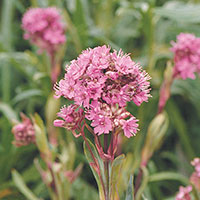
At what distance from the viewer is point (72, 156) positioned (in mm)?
1602

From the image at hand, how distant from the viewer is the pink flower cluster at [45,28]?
1687mm

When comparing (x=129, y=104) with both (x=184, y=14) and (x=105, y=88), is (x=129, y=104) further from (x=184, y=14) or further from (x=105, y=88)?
(x=105, y=88)

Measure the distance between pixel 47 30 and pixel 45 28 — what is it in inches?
0.9

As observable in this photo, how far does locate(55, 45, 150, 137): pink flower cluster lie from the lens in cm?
80

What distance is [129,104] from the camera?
6.27ft

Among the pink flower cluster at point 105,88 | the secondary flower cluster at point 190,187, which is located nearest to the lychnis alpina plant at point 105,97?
the pink flower cluster at point 105,88

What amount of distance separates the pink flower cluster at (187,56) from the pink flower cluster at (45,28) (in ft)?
2.14

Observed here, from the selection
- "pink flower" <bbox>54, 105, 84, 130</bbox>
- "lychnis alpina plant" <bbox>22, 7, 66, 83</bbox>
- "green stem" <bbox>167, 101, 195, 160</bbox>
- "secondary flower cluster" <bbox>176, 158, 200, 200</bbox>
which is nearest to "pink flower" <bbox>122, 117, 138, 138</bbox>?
"pink flower" <bbox>54, 105, 84, 130</bbox>

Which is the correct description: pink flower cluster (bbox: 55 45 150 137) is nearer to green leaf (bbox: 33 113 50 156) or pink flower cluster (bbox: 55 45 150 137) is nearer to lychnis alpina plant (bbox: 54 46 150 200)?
lychnis alpina plant (bbox: 54 46 150 200)

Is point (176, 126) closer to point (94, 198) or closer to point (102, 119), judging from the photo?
point (94, 198)

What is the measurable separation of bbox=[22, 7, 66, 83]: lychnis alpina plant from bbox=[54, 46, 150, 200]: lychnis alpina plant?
0.86 metres

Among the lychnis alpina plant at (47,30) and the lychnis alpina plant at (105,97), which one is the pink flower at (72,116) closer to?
Answer: the lychnis alpina plant at (105,97)

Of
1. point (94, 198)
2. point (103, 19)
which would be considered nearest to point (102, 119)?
point (94, 198)

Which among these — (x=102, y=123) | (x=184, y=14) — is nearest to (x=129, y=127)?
(x=102, y=123)
